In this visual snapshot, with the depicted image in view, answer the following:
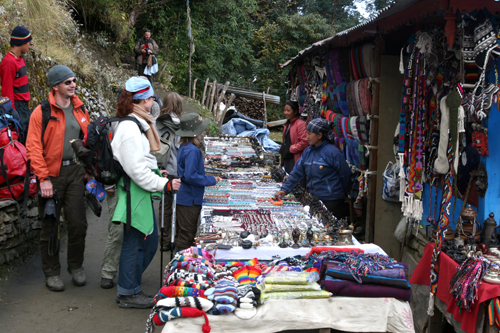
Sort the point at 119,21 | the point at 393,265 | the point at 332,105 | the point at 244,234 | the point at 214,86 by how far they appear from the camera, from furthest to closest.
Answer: the point at 214,86 → the point at 119,21 → the point at 332,105 → the point at 244,234 → the point at 393,265

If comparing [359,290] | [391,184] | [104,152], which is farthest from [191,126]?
[359,290]

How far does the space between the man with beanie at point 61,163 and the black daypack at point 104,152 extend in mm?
583

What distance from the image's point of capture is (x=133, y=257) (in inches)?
154

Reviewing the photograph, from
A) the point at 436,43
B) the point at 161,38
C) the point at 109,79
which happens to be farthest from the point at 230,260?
the point at 161,38

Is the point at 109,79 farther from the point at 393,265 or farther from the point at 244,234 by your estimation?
the point at 393,265

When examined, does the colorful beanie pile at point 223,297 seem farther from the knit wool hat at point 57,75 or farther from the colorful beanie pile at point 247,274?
the knit wool hat at point 57,75

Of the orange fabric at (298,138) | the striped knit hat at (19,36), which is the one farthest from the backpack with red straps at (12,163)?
the orange fabric at (298,138)

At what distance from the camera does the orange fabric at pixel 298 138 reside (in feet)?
22.7

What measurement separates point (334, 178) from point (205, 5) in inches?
771

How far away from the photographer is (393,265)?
2.84 metres

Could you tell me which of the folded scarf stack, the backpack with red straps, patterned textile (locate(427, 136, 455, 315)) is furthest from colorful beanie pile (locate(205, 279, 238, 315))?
the backpack with red straps

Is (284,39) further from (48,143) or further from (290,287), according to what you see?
(290,287)

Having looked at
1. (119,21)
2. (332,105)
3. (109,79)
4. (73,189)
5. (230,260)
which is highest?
(119,21)

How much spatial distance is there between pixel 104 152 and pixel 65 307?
63.1 inches
